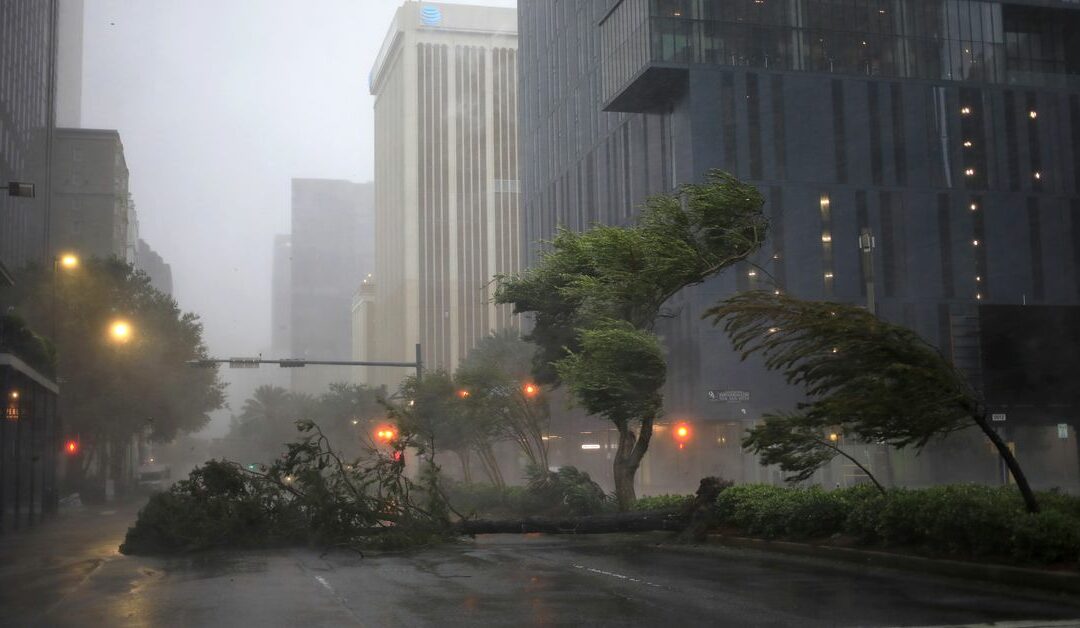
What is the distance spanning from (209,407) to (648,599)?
61.6 m

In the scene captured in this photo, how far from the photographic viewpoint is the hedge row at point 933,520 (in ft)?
43.2

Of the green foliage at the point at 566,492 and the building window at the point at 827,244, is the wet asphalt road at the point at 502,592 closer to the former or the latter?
the green foliage at the point at 566,492

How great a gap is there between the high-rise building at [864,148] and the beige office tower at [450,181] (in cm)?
7892

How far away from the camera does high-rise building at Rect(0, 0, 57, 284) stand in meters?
38.8

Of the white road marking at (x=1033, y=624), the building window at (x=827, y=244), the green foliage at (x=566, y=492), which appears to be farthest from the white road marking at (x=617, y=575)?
the building window at (x=827, y=244)

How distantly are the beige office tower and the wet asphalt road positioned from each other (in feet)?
376

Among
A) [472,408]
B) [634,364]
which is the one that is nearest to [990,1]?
[472,408]

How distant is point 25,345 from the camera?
37.6 metres

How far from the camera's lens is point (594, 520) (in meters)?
23.7

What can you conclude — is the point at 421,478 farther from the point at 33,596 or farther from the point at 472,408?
the point at 472,408

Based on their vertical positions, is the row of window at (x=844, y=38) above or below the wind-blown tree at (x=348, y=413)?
above

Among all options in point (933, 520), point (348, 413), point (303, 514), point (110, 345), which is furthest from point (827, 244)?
point (348, 413)

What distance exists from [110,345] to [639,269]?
123ft

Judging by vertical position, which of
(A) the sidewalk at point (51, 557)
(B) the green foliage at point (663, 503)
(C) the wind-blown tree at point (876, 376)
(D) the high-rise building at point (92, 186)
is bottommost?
(A) the sidewalk at point (51, 557)
